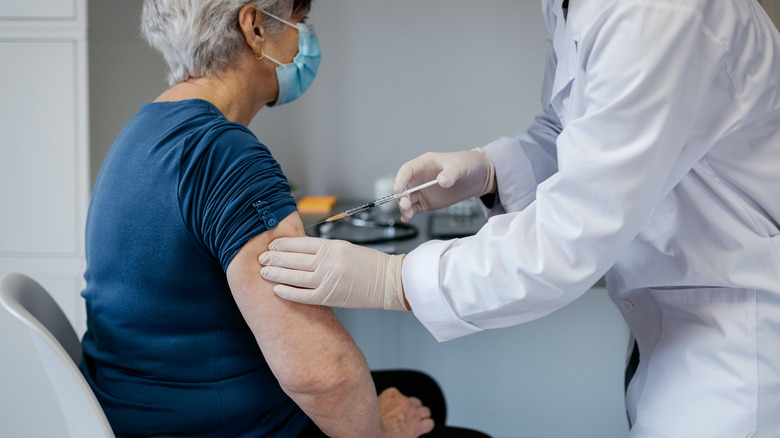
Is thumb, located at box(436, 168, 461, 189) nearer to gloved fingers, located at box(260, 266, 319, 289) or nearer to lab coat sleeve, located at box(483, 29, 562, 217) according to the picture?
lab coat sleeve, located at box(483, 29, 562, 217)

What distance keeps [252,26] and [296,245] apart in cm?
43

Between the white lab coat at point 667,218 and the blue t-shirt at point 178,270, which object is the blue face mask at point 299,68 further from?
the white lab coat at point 667,218

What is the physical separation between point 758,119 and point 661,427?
470 millimetres

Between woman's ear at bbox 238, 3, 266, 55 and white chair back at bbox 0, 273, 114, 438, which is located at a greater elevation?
woman's ear at bbox 238, 3, 266, 55

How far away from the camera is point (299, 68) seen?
1.25 m

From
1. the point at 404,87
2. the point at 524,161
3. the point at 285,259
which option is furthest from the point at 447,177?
the point at 404,87

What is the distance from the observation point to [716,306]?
0.93m

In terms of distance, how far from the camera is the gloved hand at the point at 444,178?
1167mm

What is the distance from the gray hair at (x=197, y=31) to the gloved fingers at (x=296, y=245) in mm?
377

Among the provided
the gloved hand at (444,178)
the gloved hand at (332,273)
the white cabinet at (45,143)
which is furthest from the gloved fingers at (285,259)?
the white cabinet at (45,143)

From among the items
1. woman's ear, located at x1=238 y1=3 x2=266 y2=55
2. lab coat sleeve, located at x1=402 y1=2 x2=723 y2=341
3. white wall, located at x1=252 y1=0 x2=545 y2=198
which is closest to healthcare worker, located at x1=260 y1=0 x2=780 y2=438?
lab coat sleeve, located at x1=402 y1=2 x2=723 y2=341

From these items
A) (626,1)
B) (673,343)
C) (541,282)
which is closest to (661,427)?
(673,343)

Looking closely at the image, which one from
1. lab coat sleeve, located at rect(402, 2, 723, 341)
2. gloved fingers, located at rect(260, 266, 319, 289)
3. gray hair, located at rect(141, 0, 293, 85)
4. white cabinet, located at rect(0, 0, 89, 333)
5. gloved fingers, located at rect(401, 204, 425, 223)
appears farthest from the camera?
white cabinet, located at rect(0, 0, 89, 333)

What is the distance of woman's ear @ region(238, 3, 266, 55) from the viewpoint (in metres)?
1.10
